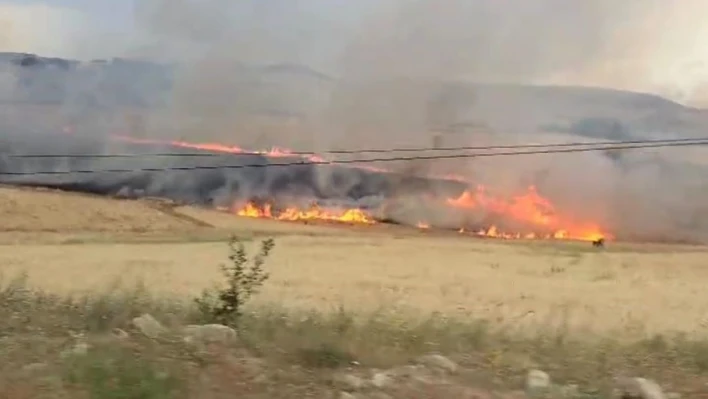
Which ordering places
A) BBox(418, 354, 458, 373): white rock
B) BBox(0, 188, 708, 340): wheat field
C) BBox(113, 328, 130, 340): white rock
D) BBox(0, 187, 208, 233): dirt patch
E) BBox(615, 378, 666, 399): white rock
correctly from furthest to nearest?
1. BBox(0, 187, 208, 233): dirt patch
2. BBox(0, 188, 708, 340): wheat field
3. BBox(418, 354, 458, 373): white rock
4. BBox(113, 328, 130, 340): white rock
5. BBox(615, 378, 666, 399): white rock

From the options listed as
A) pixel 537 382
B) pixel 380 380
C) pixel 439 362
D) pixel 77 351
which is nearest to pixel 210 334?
pixel 77 351

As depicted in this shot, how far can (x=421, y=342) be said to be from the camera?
36.0 feet

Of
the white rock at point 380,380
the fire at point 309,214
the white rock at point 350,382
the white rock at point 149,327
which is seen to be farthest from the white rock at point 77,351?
the fire at point 309,214

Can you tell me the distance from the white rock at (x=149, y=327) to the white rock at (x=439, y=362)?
2.59m

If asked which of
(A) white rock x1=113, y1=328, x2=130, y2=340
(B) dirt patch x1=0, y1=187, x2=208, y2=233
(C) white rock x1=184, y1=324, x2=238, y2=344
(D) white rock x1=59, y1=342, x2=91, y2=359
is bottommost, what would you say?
(B) dirt patch x1=0, y1=187, x2=208, y2=233

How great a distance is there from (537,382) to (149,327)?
3835 mm

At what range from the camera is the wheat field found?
76.1 ft

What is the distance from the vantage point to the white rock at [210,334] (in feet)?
30.7

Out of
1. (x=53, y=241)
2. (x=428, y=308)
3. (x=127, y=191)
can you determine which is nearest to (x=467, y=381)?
(x=428, y=308)

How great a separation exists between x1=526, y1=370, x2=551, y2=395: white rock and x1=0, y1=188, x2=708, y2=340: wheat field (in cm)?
706

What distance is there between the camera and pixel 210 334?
9.54 m

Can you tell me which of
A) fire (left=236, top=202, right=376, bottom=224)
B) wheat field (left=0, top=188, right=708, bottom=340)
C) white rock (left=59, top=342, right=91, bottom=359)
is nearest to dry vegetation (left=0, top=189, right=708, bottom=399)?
white rock (left=59, top=342, right=91, bottom=359)

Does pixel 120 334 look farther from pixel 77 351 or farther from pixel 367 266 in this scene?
pixel 367 266

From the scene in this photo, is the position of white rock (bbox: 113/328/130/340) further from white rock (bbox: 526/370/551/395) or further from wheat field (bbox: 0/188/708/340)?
wheat field (bbox: 0/188/708/340)
